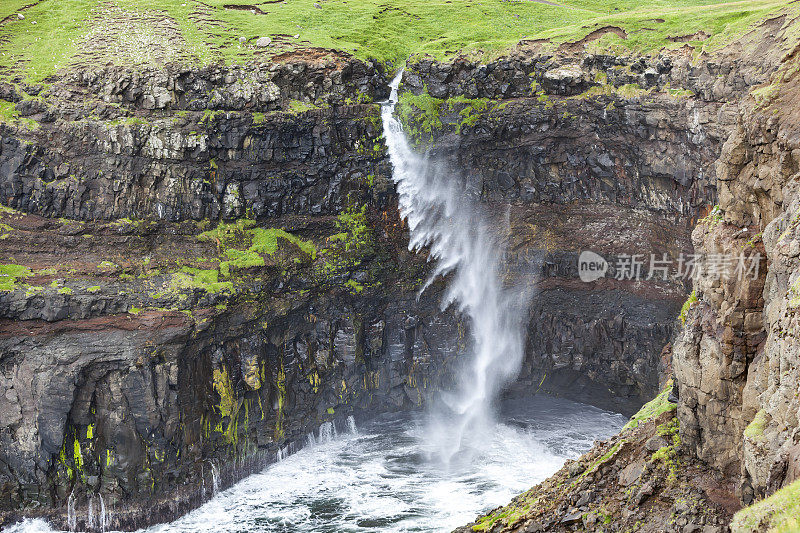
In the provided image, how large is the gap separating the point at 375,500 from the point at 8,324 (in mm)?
20439

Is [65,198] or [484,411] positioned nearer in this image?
[65,198]

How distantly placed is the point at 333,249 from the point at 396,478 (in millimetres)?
14189

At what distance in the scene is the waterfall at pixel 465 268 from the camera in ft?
143

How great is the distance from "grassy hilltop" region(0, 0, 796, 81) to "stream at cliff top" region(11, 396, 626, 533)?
24007mm

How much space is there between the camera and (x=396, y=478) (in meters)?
37.0

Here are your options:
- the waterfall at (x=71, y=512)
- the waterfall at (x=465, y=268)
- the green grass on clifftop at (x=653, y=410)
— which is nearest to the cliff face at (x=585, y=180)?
the waterfall at (x=465, y=268)

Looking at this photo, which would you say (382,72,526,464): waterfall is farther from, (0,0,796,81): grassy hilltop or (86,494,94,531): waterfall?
(86,494,94,531): waterfall

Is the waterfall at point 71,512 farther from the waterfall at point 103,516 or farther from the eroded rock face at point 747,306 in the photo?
the eroded rock face at point 747,306

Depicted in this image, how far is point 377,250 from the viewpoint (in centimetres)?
4266

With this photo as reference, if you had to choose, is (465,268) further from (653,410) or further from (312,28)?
(653,410)

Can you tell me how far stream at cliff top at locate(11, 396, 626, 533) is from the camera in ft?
108

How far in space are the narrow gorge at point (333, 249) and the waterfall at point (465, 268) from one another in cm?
15

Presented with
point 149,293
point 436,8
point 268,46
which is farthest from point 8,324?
point 436,8

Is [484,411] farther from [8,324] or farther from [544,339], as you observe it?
[8,324]
